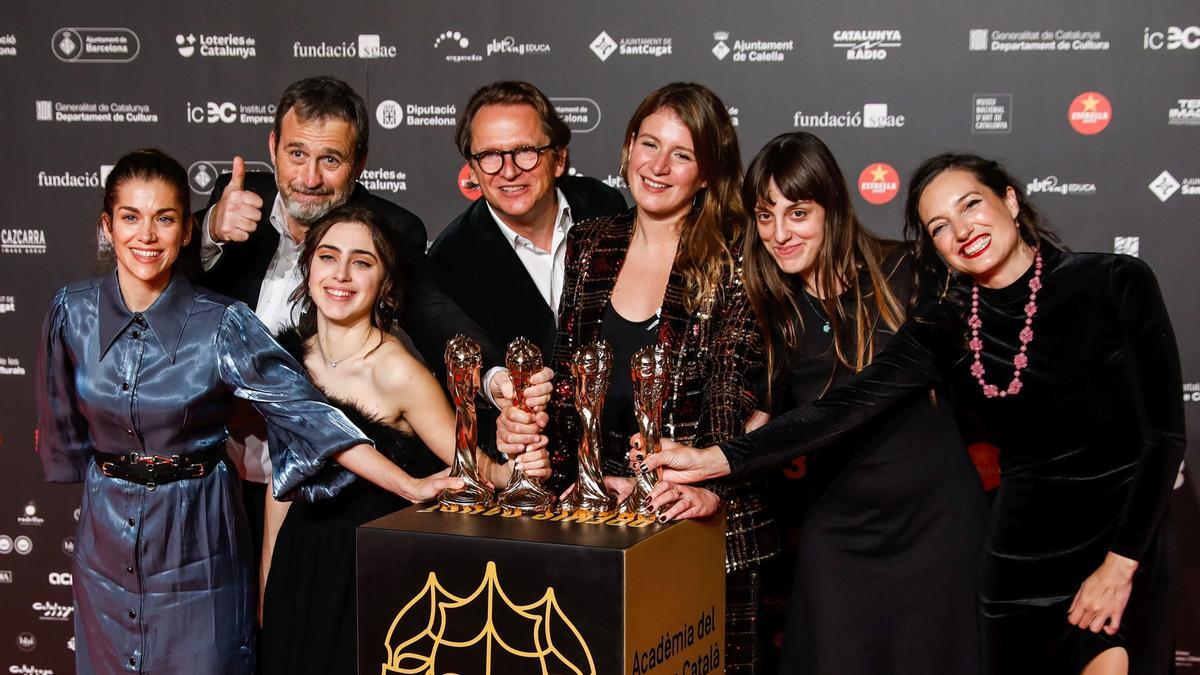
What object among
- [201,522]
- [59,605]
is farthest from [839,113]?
[59,605]

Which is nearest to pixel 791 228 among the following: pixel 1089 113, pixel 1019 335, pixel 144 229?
pixel 1019 335

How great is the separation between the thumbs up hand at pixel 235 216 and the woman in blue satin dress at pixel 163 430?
1.43 ft

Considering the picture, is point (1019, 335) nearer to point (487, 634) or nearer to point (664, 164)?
point (664, 164)

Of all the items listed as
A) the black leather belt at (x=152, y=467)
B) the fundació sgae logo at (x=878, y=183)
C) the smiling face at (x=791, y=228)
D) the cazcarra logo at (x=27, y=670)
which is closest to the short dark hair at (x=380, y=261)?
the black leather belt at (x=152, y=467)

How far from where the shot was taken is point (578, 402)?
2.18 meters

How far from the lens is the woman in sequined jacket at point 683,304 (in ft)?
8.27

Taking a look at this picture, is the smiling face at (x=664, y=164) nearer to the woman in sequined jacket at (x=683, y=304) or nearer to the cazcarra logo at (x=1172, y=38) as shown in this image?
the woman in sequined jacket at (x=683, y=304)

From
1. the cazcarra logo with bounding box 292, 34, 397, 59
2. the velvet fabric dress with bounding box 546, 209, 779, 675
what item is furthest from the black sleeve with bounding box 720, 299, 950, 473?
the cazcarra logo with bounding box 292, 34, 397, 59

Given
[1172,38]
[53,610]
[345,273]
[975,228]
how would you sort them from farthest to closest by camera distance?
1. [53,610]
2. [1172,38]
3. [345,273]
4. [975,228]

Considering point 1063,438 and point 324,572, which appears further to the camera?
point 324,572

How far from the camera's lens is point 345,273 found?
286 cm

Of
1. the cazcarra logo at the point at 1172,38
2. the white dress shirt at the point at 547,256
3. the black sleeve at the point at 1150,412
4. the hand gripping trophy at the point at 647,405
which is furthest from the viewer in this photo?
the cazcarra logo at the point at 1172,38

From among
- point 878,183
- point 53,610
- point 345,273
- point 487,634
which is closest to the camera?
point 487,634

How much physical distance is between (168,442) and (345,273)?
59cm
